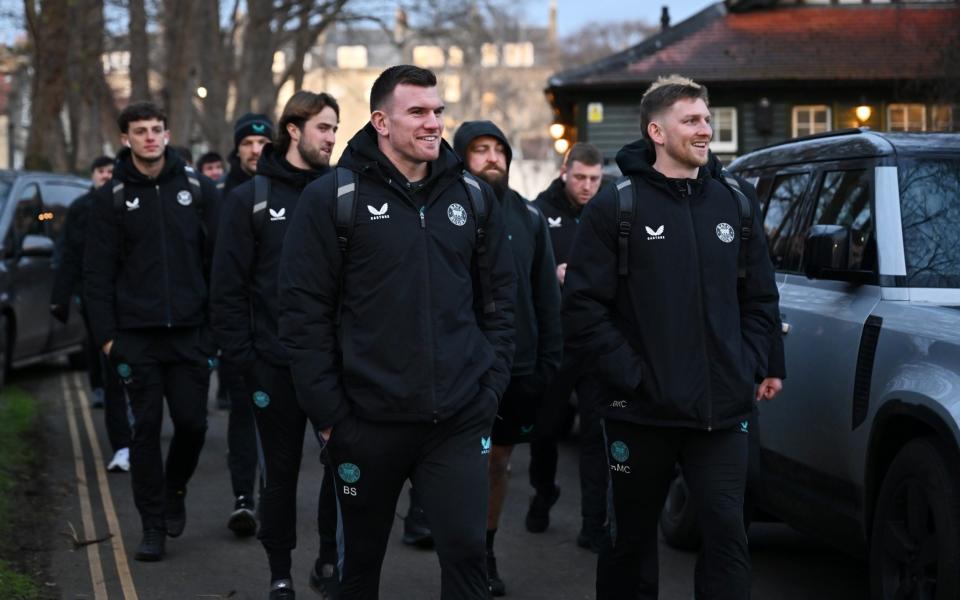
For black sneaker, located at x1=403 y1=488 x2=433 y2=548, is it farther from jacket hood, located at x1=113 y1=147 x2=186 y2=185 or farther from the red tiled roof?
the red tiled roof

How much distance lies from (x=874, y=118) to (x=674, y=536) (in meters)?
25.7

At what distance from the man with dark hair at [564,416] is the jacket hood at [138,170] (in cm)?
190

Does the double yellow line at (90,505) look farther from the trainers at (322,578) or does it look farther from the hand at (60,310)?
the hand at (60,310)

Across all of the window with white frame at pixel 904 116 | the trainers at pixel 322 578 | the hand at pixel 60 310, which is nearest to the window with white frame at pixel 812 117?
the window with white frame at pixel 904 116

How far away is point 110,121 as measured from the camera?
38.2m

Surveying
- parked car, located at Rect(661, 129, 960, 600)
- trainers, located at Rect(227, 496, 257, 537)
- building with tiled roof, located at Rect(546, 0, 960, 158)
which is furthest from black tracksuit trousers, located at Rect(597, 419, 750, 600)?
building with tiled roof, located at Rect(546, 0, 960, 158)

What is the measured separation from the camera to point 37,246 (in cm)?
1404

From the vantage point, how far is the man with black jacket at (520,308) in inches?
272

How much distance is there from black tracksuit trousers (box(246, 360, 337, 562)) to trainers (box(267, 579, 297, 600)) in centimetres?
13

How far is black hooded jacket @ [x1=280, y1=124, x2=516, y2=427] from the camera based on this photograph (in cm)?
483

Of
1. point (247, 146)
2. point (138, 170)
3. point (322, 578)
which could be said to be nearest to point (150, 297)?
point (138, 170)

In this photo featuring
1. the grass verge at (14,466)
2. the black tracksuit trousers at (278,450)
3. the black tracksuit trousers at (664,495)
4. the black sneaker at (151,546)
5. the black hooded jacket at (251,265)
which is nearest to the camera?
the black tracksuit trousers at (664,495)

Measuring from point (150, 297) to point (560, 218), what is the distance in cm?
247

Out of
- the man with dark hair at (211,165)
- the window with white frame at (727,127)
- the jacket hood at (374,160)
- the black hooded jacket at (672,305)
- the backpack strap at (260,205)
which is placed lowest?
the black hooded jacket at (672,305)
